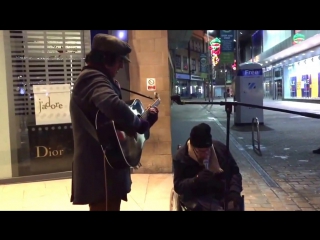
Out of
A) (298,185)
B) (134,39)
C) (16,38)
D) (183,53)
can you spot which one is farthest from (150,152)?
(183,53)

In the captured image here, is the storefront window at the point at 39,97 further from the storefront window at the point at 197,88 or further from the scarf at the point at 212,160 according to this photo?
the storefront window at the point at 197,88

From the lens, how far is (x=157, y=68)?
641 cm

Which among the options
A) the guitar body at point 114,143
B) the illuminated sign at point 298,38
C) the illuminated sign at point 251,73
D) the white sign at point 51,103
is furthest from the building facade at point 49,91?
the illuminated sign at point 298,38

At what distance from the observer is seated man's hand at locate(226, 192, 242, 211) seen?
2.93 m

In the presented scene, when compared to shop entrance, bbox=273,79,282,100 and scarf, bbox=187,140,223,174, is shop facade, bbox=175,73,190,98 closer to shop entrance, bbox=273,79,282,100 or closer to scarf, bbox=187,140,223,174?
shop entrance, bbox=273,79,282,100

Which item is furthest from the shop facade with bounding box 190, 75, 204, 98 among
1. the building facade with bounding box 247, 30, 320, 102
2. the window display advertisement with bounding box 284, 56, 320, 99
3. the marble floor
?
the marble floor

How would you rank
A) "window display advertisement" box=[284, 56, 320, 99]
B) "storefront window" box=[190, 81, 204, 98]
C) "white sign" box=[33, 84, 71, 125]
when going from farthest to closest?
"storefront window" box=[190, 81, 204, 98] → "window display advertisement" box=[284, 56, 320, 99] → "white sign" box=[33, 84, 71, 125]

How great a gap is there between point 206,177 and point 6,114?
430 cm

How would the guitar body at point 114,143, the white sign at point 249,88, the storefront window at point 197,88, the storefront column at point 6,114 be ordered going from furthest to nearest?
the storefront window at point 197,88, the white sign at point 249,88, the storefront column at point 6,114, the guitar body at point 114,143

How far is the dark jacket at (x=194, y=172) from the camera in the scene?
2988 millimetres

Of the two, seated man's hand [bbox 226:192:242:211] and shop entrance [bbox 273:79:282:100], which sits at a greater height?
shop entrance [bbox 273:79:282:100]

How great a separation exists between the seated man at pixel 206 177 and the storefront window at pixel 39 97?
367cm

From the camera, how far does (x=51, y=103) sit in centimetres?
619
